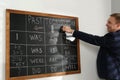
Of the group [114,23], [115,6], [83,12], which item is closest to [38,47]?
[83,12]

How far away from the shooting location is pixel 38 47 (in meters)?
2.16

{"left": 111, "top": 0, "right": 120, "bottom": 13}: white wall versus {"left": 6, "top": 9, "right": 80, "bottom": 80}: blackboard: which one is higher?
{"left": 111, "top": 0, "right": 120, "bottom": 13}: white wall

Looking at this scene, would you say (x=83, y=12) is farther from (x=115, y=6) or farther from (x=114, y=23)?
(x=115, y=6)

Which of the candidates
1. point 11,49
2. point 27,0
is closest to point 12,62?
point 11,49

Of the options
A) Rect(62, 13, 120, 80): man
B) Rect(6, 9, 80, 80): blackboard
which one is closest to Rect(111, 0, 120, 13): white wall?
Rect(62, 13, 120, 80): man

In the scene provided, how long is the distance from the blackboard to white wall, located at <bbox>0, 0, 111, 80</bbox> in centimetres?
6

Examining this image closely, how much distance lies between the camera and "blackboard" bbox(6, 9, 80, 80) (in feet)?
6.55

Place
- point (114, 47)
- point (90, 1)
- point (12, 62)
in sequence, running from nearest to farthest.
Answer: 1. point (12, 62)
2. point (114, 47)
3. point (90, 1)

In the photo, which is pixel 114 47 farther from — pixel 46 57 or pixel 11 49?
pixel 11 49

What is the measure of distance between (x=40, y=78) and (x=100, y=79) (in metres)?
0.93

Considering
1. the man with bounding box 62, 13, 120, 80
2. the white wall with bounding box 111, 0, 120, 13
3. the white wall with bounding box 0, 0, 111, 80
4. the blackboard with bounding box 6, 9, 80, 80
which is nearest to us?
the blackboard with bounding box 6, 9, 80, 80

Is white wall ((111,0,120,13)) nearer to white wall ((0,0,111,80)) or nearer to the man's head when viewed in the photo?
white wall ((0,0,111,80))

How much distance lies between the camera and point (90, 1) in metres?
2.68

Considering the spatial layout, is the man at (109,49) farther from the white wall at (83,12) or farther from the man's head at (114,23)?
the white wall at (83,12)
